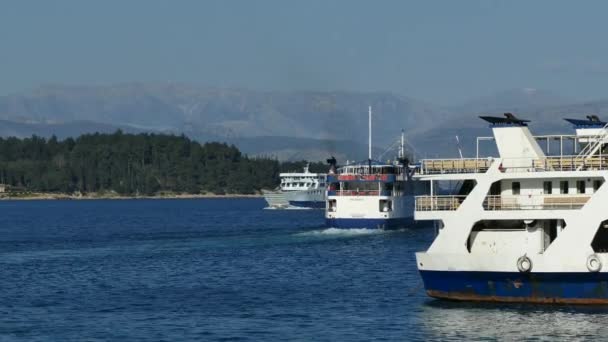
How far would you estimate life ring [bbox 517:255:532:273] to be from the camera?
47188mm

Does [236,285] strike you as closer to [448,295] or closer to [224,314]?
[224,314]

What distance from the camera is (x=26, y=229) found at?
417 ft

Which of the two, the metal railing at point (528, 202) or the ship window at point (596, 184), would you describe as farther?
the ship window at point (596, 184)

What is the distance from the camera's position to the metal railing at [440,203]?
5028 centimetres

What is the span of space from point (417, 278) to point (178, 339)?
2075cm

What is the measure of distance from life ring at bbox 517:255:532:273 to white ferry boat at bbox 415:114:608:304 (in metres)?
0.04

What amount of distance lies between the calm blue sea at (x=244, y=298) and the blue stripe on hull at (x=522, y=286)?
1.62 ft

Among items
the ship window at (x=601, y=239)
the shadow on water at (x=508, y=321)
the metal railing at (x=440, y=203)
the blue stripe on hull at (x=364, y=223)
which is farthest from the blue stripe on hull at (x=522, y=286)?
the blue stripe on hull at (x=364, y=223)

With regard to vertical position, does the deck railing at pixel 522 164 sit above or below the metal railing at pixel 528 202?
above

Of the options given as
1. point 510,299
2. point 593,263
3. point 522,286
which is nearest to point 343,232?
point 510,299

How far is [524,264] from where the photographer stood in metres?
47.2

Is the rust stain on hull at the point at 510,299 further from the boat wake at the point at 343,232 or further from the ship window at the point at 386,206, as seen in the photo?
the ship window at the point at 386,206

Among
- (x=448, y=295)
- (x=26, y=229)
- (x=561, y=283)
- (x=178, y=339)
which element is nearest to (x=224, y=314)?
(x=178, y=339)

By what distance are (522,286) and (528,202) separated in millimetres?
3659
